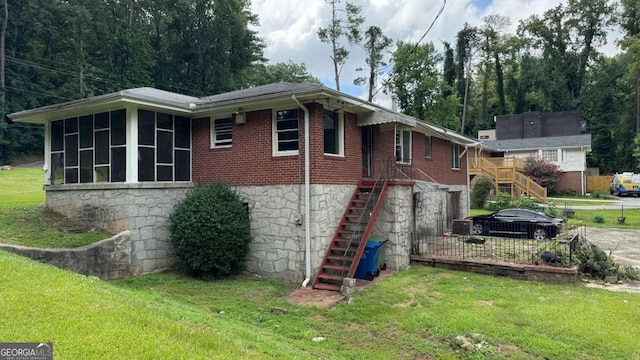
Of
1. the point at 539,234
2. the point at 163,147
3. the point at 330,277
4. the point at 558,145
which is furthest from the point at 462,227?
the point at 558,145

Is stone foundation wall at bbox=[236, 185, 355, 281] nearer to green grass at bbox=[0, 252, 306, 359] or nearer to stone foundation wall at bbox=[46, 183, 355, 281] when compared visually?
stone foundation wall at bbox=[46, 183, 355, 281]

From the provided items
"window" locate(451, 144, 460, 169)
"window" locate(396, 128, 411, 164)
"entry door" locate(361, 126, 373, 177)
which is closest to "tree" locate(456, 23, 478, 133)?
"window" locate(451, 144, 460, 169)

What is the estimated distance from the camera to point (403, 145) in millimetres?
13516

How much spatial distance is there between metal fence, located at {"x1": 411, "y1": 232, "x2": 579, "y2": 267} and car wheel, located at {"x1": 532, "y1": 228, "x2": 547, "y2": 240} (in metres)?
0.49

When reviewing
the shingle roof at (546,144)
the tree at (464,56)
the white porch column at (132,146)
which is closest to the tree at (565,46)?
the tree at (464,56)

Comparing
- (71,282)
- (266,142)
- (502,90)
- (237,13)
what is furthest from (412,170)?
(502,90)

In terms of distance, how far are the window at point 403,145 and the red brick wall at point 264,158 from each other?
7.19 ft

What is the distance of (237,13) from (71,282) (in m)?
39.4

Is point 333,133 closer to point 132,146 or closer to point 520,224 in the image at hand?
point 132,146

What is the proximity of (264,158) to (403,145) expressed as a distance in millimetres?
5682

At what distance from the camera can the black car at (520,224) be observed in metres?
14.8

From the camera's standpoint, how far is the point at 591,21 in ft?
144

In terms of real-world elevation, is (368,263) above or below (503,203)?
below

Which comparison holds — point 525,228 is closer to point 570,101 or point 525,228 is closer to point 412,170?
point 412,170
